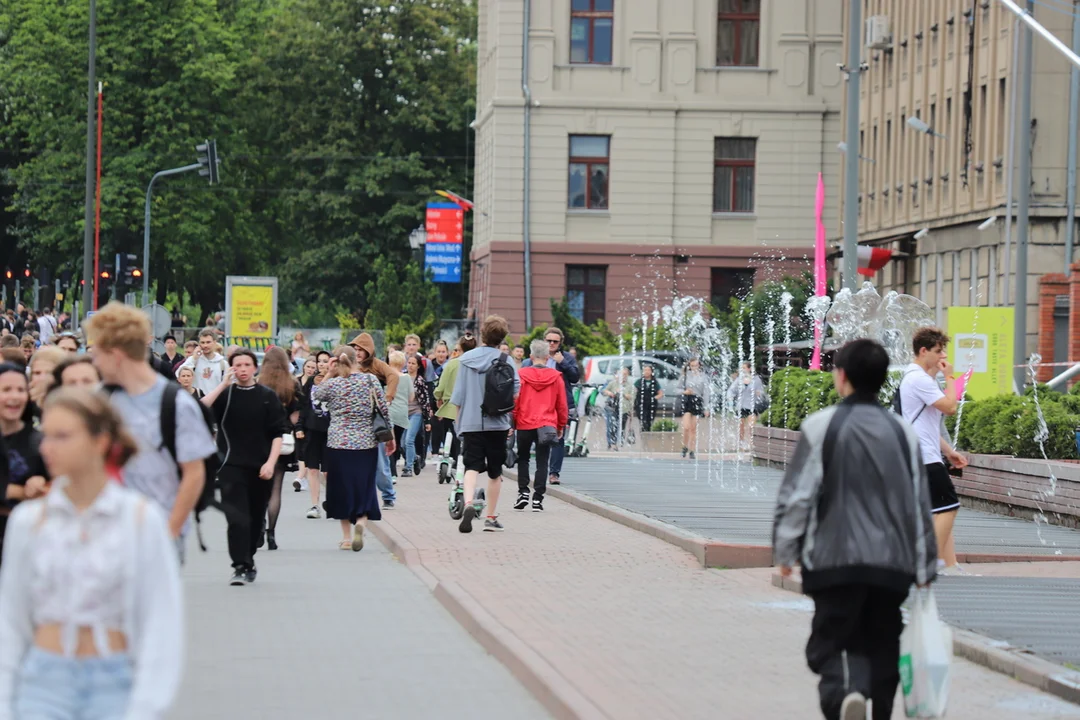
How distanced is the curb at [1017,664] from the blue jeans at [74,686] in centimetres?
503

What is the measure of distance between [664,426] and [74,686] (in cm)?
3556

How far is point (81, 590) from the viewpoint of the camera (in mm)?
5027

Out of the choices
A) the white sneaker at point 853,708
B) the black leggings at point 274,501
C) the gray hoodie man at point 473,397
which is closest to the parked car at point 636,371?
the gray hoodie man at point 473,397

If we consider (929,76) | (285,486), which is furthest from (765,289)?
(285,486)

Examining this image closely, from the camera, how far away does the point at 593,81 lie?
56812 mm

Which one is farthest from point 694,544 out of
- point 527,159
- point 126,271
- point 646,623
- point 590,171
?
point 590,171

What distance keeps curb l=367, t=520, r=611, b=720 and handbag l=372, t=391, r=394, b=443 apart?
154 cm

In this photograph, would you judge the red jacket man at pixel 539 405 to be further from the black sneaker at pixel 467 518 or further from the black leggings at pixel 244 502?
the black leggings at pixel 244 502

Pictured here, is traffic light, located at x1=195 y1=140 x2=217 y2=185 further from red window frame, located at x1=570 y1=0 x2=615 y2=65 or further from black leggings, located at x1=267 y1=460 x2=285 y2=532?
black leggings, located at x1=267 y1=460 x2=285 y2=532

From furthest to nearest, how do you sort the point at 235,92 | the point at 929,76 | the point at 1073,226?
the point at 235,92 < the point at 929,76 < the point at 1073,226

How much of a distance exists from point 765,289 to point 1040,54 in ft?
34.7

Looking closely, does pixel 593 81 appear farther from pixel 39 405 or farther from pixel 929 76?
pixel 39 405

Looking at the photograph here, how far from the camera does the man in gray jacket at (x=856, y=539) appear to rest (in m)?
7.30

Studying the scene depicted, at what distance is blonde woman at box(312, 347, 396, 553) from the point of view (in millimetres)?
16578
